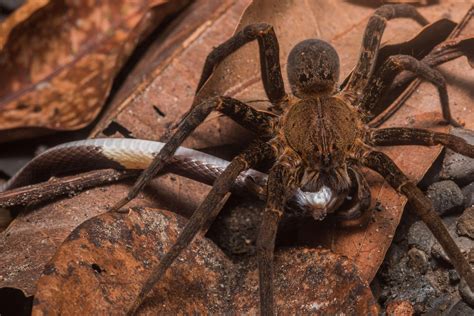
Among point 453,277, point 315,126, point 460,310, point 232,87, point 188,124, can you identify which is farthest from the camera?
point 232,87

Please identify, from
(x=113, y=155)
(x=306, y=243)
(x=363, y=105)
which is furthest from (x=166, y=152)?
(x=363, y=105)

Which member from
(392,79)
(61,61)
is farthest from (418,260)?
(61,61)

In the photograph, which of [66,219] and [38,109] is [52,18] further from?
[66,219]

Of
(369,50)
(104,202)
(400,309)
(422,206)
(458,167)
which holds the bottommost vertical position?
(400,309)

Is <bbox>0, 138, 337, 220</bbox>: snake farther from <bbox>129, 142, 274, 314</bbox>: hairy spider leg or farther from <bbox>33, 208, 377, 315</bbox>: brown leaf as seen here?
<bbox>33, 208, 377, 315</bbox>: brown leaf

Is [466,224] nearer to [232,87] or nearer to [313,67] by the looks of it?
[313,67]

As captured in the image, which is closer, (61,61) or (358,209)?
(358,209)
